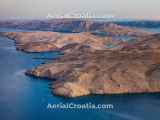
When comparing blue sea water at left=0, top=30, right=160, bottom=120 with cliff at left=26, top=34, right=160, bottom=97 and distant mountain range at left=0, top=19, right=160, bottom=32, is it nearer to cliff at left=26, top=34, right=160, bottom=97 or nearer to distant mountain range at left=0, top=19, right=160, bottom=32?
cliff at left=26, top=34, right=160, bottom=97

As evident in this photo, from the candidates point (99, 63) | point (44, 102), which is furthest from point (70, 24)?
point (44, 102)

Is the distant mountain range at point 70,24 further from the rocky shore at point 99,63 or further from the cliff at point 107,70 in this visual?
the cliff at point 107,70

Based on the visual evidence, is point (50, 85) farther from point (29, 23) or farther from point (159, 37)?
point (159, 37)

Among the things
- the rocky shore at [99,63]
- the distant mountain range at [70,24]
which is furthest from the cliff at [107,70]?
the distant mountain range at [70,24]

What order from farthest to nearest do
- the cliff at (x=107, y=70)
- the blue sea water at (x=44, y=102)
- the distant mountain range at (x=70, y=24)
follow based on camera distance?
the distant mountain range at (x=70, y=24) → the cliff at (x=107, y=70) → the blue sea water at (x=44, y=102)

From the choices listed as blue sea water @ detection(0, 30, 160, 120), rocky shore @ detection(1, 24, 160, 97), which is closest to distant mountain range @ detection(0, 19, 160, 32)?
rocky shore @ detection(1, 24, 160, 97)
